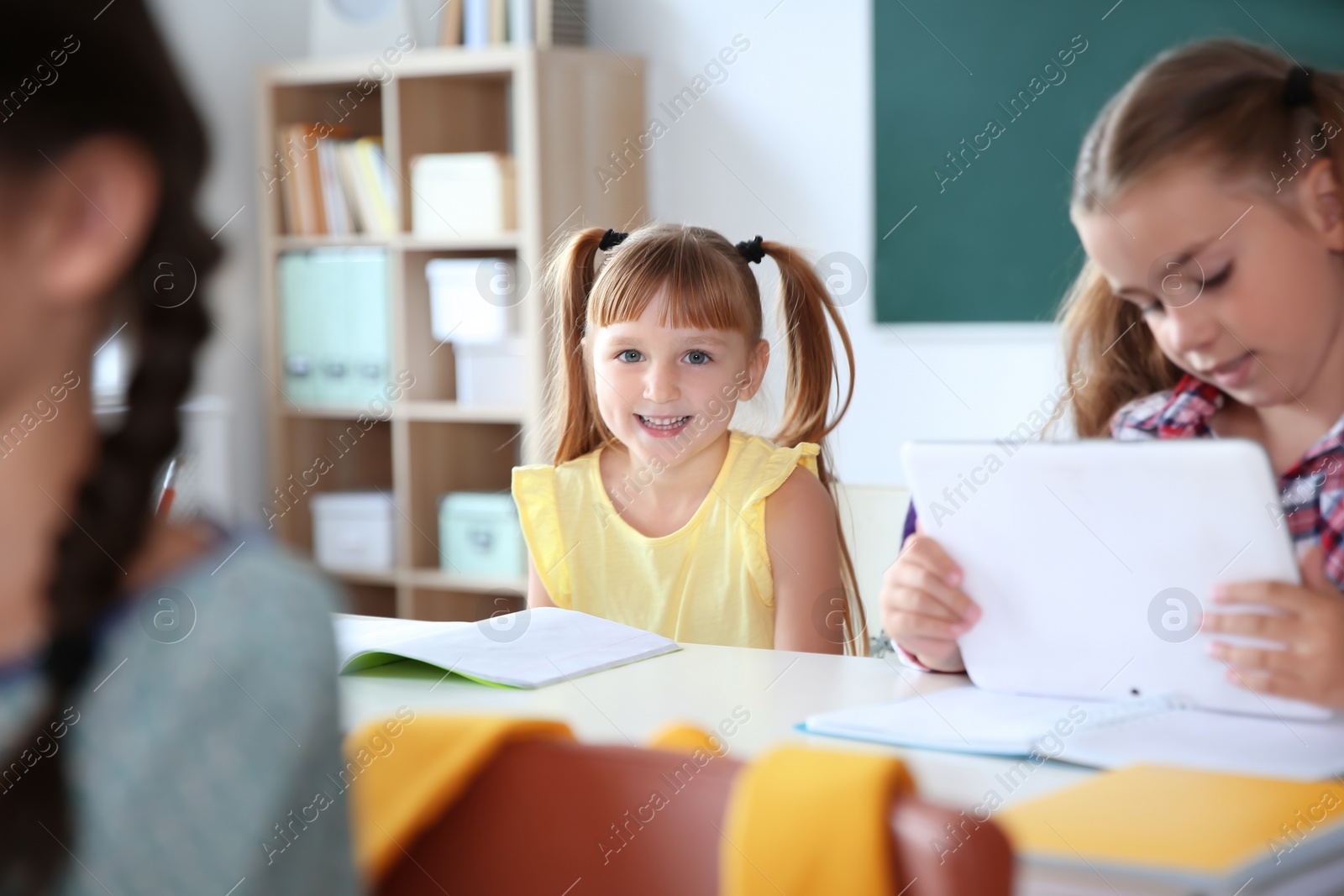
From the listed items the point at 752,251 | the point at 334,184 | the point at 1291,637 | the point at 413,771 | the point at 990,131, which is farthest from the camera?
the point at 334,184

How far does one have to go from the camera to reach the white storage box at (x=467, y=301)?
12.1 ft

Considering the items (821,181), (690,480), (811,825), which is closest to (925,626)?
(811,825)

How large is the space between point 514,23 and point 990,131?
1304 mm

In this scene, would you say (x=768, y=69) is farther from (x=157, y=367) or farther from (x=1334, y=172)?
(x=157, y=367)

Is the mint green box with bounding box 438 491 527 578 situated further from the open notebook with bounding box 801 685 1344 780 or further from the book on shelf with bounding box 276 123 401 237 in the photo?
the open notebook with bounding box 801 685 1344 780

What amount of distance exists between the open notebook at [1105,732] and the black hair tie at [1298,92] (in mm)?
607

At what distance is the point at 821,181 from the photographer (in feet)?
11.4

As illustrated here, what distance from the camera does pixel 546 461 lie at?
2090 millimetres

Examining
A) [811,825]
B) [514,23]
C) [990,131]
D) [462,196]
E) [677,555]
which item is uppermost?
[514,23]

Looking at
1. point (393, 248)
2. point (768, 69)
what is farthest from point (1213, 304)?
point (393, 248)

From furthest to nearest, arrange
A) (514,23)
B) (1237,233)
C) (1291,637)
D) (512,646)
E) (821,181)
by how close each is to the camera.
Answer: (514,23), (821,181), (512,646), (1237,233), (1291,637)

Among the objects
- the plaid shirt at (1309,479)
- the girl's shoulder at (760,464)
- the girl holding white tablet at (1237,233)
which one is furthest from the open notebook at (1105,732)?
the girl's shoulder at (760,464)

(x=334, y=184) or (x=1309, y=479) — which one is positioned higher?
(x=334, y=184)

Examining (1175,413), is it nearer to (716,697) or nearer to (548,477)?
(716,697)
